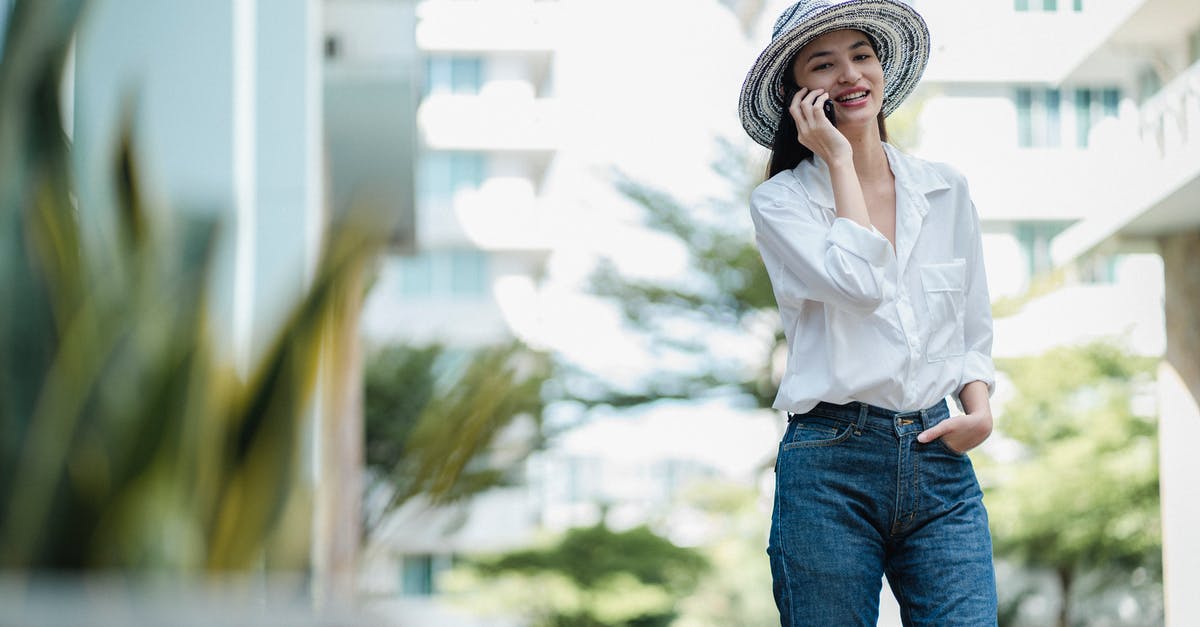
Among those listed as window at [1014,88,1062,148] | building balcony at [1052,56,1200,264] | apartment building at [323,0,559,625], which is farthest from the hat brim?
window at [1014,88,1062,148]

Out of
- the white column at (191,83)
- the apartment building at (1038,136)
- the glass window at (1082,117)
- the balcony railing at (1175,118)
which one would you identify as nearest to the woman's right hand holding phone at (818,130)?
the white column at (191,83)

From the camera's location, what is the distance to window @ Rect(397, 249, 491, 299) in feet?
68.8

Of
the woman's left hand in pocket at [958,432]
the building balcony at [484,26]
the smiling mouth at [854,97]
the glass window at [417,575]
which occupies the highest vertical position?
the building balcony at [484,26]

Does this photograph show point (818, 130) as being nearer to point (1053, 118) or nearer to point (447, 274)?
point (1053, 118)

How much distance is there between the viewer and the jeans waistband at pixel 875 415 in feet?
4.84

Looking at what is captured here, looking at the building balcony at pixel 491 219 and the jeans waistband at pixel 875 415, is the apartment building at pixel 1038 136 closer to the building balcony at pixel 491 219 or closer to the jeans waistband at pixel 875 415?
the building balcony at pixel 491 219

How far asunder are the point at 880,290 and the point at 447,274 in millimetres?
20061

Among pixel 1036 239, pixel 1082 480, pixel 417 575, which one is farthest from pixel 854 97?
pixel 417 575

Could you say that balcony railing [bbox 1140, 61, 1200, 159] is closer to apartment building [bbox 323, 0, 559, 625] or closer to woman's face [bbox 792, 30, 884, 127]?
woman's face [bbox 792, 30, 884, 127]

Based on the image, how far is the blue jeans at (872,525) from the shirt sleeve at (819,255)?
0.13 metres

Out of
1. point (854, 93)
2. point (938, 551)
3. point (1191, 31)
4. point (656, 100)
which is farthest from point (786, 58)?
point (656, 100)

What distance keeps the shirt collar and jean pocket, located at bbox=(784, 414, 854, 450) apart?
26 cm

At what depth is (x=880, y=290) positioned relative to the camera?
1.45 meters

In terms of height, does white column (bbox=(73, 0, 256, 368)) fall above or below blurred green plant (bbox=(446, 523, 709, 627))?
above
